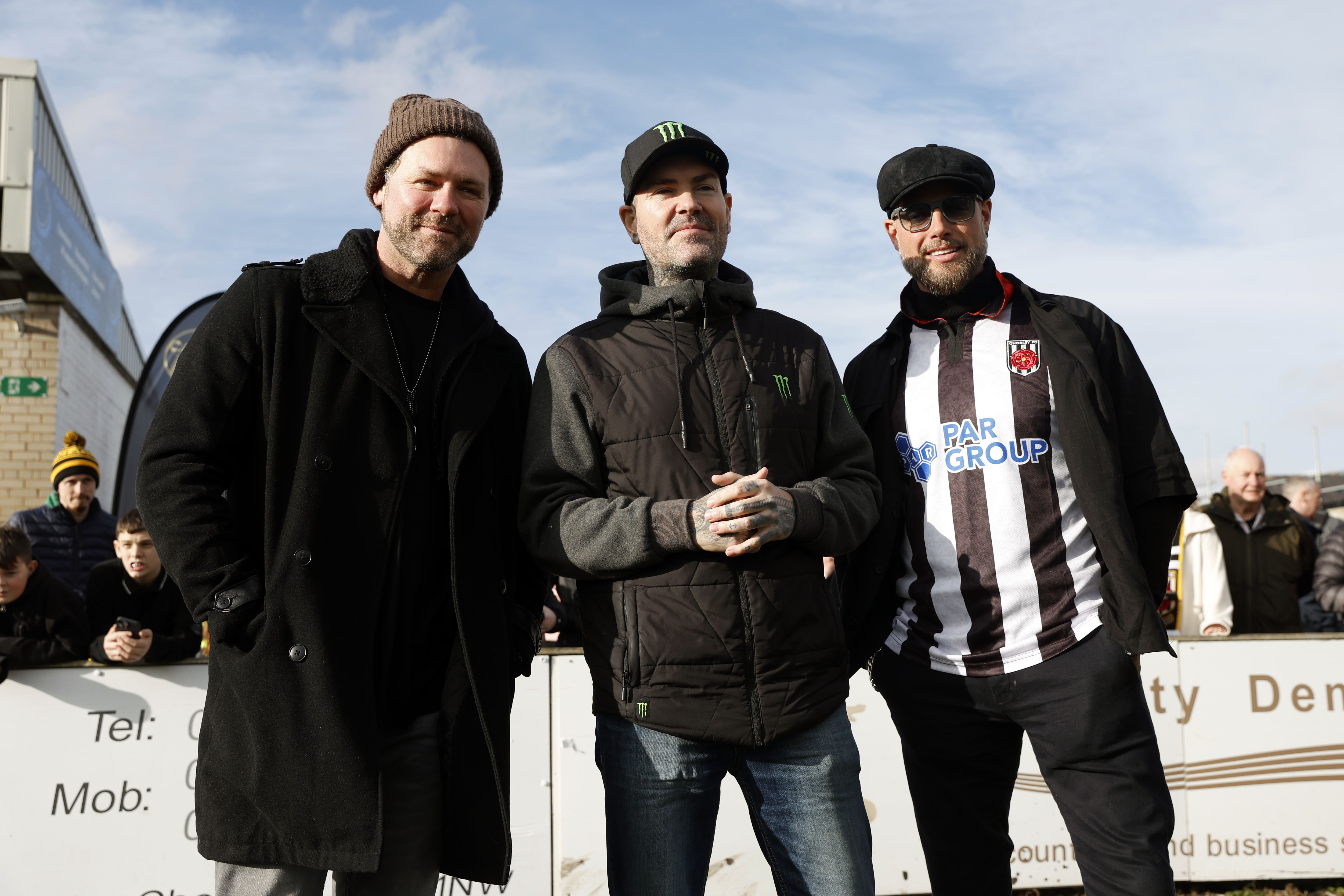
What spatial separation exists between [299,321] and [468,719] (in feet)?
3.22

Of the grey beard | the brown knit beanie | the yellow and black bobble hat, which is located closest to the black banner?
the yellow and black bobble hat

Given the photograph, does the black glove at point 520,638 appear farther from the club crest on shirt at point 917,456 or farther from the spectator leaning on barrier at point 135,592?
the spectator leaning on barrier at point 135,592

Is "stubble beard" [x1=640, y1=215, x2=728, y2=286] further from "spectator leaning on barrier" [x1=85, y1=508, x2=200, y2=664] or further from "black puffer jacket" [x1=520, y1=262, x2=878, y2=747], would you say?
"spectator leaning on barrier" [x1=85, y1=508, x2=200, y2=664]

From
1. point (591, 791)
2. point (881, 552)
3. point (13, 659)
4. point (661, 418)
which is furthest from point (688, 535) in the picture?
point (13, 659)

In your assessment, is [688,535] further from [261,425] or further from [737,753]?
[261,425]

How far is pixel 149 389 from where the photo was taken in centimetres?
824

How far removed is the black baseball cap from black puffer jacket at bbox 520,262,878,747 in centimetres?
27

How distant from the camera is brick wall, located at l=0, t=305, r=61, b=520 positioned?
12.5 meters

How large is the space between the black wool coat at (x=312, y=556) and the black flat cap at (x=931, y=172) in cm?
131

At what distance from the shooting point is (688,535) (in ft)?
7.60

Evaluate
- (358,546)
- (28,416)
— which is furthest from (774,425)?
(28,416)

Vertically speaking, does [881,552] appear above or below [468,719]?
above

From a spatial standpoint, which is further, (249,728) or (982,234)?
(982,234)

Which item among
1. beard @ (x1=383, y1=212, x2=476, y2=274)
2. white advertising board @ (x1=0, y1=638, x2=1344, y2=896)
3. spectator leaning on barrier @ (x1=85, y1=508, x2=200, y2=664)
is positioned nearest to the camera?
beard @ (x1=383, y1=212, x2=476, y2=274)
